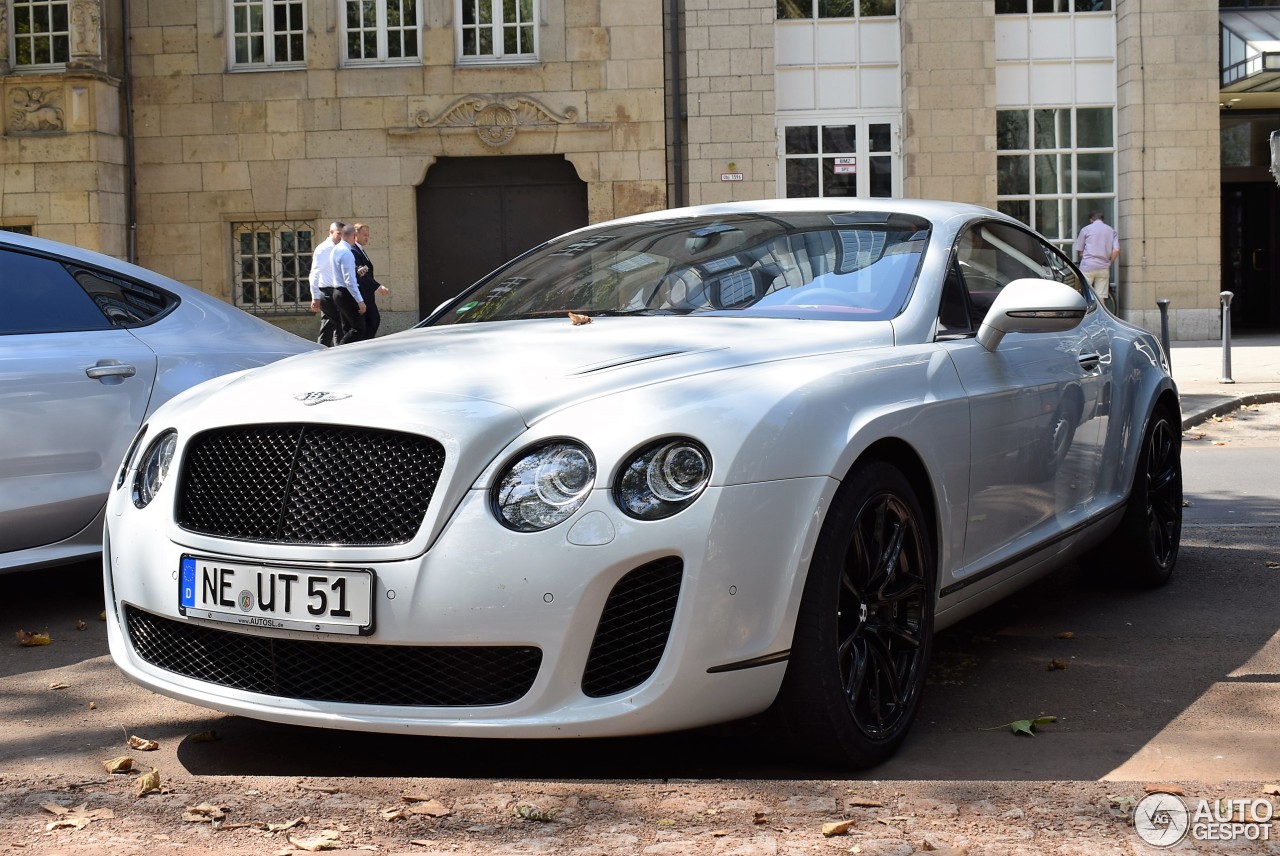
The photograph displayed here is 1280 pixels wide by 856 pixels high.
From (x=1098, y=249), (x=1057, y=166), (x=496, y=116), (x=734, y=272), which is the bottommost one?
(x=734, y=272)

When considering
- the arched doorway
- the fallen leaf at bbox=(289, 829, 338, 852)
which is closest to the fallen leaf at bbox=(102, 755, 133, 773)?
the fallen leaf at bbox=(289, 829, 338, 852)

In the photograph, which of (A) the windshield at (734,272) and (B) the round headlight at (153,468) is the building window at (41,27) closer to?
(A) the windshield at (734,272)

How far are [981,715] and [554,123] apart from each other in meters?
18.2

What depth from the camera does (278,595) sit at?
320 cm

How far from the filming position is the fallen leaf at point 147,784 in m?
2.89

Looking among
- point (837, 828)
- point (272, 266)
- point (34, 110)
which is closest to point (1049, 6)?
point (272, 266)

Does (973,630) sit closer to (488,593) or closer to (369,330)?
(488,593)

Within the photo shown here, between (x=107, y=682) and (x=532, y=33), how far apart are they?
18.2 meters

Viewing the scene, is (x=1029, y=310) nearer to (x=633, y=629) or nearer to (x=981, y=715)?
(x=981, y=715)

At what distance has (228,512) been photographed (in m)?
3.36

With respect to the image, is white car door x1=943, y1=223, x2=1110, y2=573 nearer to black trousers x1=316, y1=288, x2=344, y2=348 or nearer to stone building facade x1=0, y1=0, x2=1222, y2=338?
black trousers x1=316, y1=288, x2=344, y2=348

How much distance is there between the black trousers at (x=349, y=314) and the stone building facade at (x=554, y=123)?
12.6 ft

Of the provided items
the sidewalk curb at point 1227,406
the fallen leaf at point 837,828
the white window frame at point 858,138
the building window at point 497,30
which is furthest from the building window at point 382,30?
the fallen leaf at point 837,828

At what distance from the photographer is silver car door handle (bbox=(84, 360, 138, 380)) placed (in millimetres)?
5250
